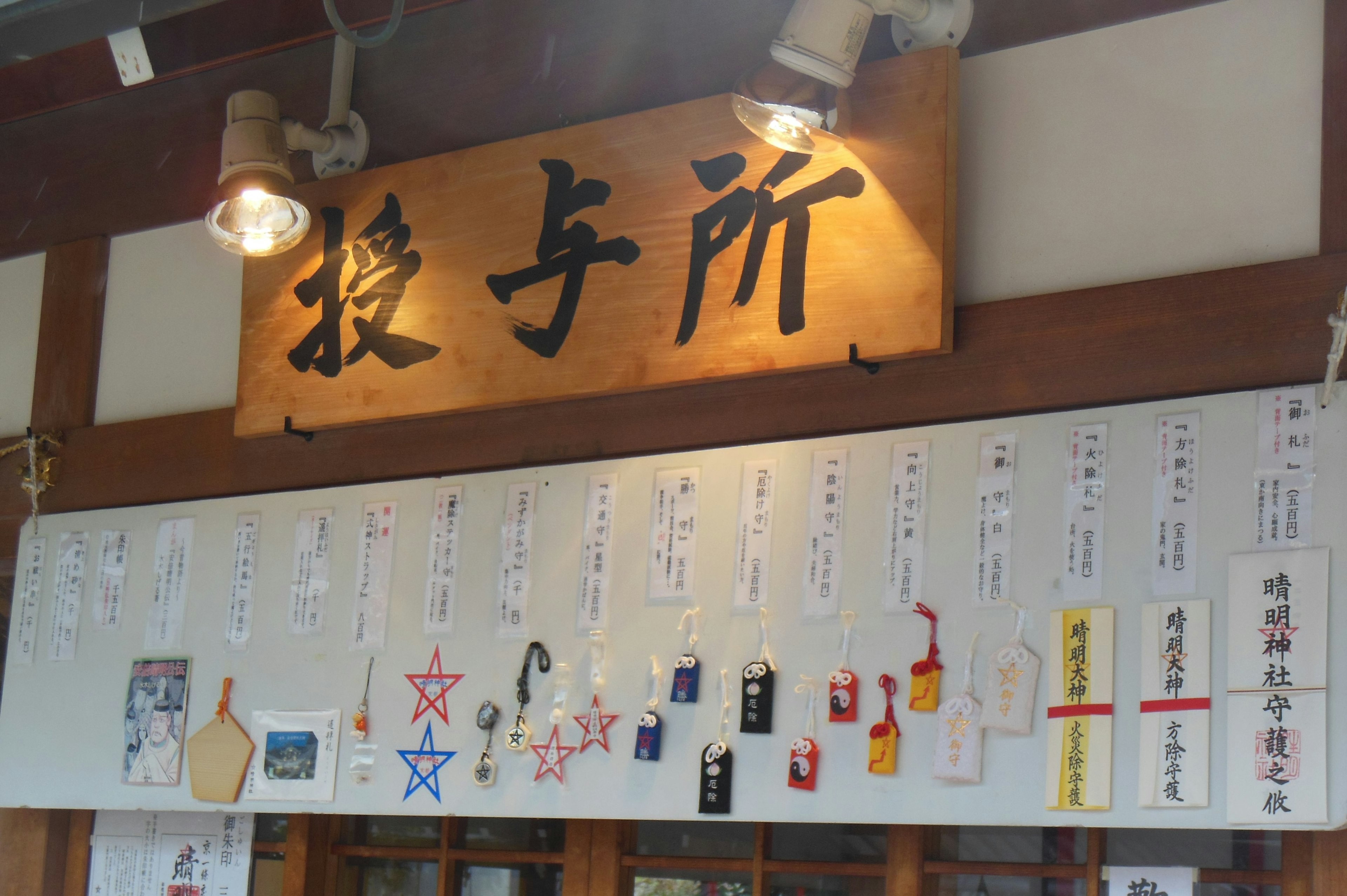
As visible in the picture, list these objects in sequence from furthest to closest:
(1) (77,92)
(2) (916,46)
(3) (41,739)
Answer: (1) (77,92) < (3) (41,739) < (2) (916,46)

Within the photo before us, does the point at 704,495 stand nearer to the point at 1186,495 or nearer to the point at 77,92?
the point at 1186,495

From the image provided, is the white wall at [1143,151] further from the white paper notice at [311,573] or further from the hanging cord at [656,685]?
the white paper notice at [311,573]

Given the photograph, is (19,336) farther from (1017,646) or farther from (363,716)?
(1017,646)

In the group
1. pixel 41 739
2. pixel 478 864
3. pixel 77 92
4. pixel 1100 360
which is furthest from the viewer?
pixel 77 92

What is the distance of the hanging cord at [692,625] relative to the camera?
2.70 m

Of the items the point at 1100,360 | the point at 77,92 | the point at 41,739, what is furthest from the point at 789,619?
the point at 77,92

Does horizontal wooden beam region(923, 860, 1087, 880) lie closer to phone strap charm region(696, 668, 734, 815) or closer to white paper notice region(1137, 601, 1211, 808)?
white paper notice region(1137, 601, 1211, 808)

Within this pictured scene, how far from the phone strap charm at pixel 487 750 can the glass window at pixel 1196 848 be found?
123 centimetres

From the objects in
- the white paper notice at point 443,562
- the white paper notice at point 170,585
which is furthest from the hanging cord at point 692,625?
the white paper notice at point 170,585

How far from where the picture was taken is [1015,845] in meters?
2.50

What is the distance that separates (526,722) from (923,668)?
0.87 metres

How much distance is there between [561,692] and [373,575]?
608 mm

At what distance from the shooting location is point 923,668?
2.44m

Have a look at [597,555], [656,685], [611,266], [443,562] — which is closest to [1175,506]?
[656,685]
